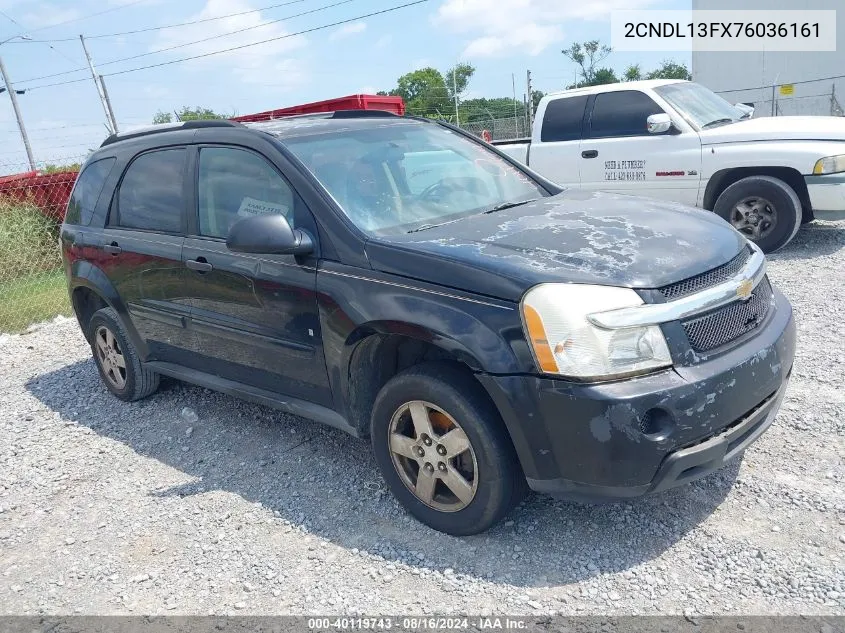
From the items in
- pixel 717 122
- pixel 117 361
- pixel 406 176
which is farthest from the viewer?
pixel 717 122

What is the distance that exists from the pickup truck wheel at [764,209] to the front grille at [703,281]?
4561 mm

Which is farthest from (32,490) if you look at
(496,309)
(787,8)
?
(787,8)

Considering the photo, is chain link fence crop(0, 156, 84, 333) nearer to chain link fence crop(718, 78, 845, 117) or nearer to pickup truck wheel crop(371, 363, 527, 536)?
pickup truck wheel crop(371, 363, 527, 536)

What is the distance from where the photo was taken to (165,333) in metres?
4.52

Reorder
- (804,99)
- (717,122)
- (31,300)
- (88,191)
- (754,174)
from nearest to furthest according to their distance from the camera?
1. (88,191)
2. (754,174)
3. (717,122)
4. (31,300)
5. (804,99)

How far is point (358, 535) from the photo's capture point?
3328mm

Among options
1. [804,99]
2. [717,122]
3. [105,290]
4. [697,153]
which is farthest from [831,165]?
[804,99]

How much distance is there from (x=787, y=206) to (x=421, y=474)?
18.5 feet

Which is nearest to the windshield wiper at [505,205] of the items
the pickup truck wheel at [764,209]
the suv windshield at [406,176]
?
the suv windshield at [406,176]

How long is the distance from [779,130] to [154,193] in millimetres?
6102

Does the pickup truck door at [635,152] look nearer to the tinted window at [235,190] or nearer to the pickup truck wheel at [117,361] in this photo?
the tinted window at [235,190]

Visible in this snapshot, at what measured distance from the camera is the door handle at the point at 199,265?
4004 millimetres

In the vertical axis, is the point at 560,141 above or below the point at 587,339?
above

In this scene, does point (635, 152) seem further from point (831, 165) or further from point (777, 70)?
point (777, 70)
